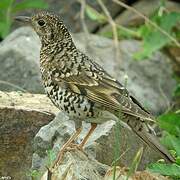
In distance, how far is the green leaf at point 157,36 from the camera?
9977mm

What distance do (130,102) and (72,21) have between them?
6047 millimetres

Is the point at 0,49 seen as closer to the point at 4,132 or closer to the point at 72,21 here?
the point at 72,21

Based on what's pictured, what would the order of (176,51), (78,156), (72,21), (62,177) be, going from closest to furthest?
(62,177) < (78,156) < (176,51) < (72,21)

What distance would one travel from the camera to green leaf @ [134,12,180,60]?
32.7 feet

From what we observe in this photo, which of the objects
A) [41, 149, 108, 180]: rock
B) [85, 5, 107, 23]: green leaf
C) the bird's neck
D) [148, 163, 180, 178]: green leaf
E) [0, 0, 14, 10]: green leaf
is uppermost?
[0, 0, 14, 10]: green leaf

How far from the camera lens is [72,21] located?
41.5 ft

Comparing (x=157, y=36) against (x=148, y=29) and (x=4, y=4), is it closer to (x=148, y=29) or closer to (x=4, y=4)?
(x=148, y=29)

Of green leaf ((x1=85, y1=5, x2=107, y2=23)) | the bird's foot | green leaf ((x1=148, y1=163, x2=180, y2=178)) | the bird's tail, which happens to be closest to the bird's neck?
the bird's foot

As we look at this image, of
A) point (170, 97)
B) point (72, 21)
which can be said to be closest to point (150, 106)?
point (170, 97)

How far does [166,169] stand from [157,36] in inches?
174

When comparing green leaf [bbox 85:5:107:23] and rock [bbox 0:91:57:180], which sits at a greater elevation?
green leaf [bbox 85:5:107:23]

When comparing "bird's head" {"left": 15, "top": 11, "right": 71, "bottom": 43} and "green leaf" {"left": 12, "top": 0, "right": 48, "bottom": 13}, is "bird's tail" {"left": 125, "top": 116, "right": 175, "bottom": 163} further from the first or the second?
"green leaf" {"left": 12, "top": 0, "right": 48, "bottom": 13}

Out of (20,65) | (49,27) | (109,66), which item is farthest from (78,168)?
(109,66)

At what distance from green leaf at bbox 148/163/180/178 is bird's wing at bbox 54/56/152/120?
48 centimetres
